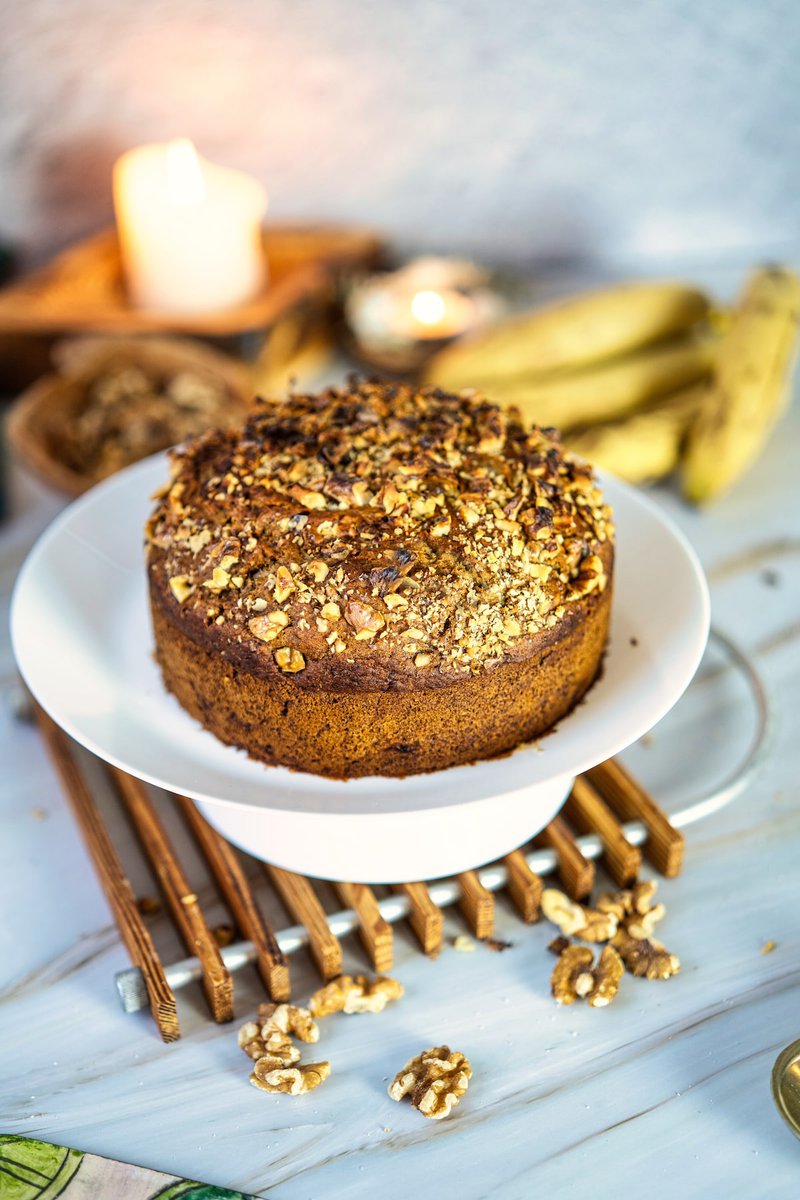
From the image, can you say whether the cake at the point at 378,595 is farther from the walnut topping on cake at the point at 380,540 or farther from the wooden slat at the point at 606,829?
the wooden slat at the point at 606,829

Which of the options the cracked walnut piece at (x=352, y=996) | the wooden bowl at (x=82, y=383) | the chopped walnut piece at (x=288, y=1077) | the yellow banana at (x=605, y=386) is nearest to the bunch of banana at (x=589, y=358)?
the yellow banana at (x=605, y=386)

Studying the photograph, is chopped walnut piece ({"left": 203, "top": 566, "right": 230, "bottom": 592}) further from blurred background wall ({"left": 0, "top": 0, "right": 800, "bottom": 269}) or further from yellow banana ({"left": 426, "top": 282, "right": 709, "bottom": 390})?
blurred background wall ({"left": 0, "top": 0, "right": 800, "bottom": 269})

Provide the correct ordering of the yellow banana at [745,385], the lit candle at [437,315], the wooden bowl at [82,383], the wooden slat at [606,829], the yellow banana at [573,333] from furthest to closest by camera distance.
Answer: the lit candle at [437,315] → the yellow banana at [573,333] → the yellow banana at [745,385] → the wooden bowl at [82,383] → the wooden slat at [606,829]

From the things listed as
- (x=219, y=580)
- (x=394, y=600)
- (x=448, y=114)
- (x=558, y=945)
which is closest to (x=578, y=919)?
(x=558, y=945)

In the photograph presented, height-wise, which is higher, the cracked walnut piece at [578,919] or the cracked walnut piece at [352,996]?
the cracked walnut piece at [352,996]

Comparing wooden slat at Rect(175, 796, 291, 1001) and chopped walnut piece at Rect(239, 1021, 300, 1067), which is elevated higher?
wooden slat at Rect(175, 796, 291, 1001)

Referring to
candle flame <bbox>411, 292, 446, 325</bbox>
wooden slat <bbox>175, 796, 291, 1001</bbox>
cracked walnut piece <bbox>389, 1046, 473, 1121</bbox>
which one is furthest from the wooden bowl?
cracked walnut piece <bbox>389, 1046, 473, 1121</bbox>
